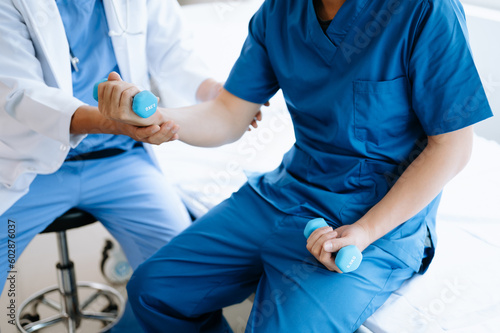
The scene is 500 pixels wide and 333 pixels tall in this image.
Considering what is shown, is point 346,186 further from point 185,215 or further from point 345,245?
point 185,215

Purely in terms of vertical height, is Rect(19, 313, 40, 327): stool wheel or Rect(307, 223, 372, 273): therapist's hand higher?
Rect(307, 223, 372, 273): therapist's hand

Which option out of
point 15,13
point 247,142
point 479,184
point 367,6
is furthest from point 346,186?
point 15,13

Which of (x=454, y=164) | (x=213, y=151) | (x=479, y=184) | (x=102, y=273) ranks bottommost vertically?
(x=102, y=273)

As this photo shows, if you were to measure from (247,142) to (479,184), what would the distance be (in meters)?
0.76

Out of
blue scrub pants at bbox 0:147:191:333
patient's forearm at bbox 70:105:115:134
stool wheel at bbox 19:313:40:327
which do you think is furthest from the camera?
stool wheel at bbox 19:313:40:327

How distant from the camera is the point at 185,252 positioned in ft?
3.72

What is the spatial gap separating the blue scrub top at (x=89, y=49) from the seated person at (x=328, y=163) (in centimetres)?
34

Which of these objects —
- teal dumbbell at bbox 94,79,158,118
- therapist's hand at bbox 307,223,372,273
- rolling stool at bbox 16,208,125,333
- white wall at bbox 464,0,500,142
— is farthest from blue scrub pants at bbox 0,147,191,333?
white wall at bbox 464,0,500,142

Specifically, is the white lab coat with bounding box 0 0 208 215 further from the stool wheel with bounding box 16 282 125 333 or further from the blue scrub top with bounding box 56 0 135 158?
the stool wheel with bounding box 16 282 125 333

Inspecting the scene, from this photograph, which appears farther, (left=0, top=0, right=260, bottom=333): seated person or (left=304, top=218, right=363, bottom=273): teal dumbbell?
(left=0, top=0, right=260, bottom=333): seated person

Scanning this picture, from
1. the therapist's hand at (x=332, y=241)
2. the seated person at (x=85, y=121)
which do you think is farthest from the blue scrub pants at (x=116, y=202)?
the therapist's hand at (x=332, y=241)

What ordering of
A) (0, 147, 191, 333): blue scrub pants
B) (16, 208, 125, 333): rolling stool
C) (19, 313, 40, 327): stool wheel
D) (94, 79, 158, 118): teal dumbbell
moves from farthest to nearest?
(19, 313, 40, 327): stool wheel
(16, 208, 125, 333): rolling stool
(0, 147, 191, 333): blue scrub pants
(94, 79, 158, 118): teal dumbbell

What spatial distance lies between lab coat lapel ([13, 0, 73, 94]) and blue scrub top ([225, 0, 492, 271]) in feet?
1.61

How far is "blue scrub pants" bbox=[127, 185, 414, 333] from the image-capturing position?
3.01 feet
